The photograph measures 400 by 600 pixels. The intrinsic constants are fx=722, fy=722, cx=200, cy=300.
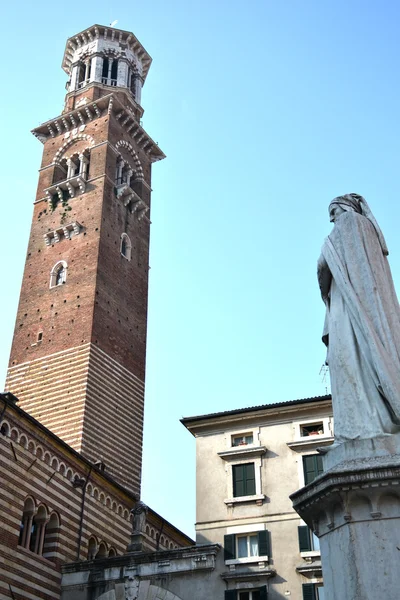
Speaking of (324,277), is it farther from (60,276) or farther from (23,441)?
(60,276)

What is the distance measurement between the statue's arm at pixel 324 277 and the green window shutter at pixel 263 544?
13.9 metres

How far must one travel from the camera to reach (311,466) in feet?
71.1

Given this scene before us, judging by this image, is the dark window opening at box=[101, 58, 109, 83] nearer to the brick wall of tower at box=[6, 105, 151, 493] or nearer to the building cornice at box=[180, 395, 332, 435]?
the brick wall of tower at box=[6, 105, 151, 493]

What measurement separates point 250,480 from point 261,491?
0.59 meters

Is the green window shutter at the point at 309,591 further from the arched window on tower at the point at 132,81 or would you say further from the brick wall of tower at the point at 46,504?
the arched window on tower at the point at 132,81

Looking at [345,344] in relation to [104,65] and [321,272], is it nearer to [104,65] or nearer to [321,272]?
[321,272]

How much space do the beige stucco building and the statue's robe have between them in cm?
1352

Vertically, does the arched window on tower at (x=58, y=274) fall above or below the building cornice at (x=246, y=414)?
above

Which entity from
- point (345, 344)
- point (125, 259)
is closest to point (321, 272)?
point (345, 344)

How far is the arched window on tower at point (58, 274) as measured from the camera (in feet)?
131

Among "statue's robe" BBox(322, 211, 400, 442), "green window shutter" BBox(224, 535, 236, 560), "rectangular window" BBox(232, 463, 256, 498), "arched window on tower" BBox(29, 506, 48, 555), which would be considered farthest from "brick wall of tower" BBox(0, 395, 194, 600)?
"statue's robe" BBox(322, 211, 400, 442)

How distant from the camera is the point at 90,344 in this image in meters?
36.0

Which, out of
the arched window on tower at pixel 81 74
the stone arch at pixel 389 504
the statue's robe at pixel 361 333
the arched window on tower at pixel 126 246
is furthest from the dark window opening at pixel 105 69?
the stone arch at pixel 389 504

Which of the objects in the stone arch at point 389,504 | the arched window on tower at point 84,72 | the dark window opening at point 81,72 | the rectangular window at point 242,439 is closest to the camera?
the stone arch at point 389,504
